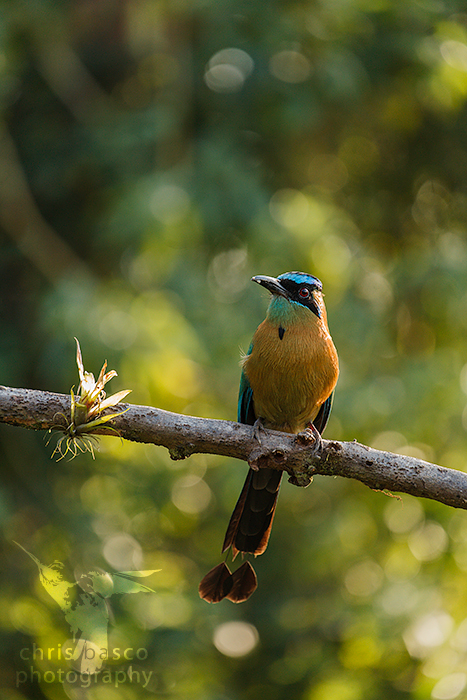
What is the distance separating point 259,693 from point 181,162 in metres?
4.94

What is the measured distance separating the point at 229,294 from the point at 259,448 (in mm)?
3468

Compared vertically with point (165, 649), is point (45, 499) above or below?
above

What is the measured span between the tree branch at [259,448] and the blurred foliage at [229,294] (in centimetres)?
217

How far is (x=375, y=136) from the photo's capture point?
7648 mm

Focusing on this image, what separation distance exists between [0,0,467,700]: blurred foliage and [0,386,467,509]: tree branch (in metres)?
2.17

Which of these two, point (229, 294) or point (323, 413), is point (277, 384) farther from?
point (229, 294)

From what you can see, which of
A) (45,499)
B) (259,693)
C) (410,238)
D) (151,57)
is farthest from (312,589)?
(151,57)

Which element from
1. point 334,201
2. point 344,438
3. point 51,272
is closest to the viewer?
point 344,438

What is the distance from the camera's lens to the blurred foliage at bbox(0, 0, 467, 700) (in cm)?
516

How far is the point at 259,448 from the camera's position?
2600mm

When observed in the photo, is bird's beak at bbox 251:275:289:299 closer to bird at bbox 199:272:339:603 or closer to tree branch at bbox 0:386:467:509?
bird at bbox 199:272:339:603

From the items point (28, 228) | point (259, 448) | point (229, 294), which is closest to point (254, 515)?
point (259, 448)

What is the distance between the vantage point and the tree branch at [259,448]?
8.11ft

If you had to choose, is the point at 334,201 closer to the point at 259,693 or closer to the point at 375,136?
the point at 375,136
